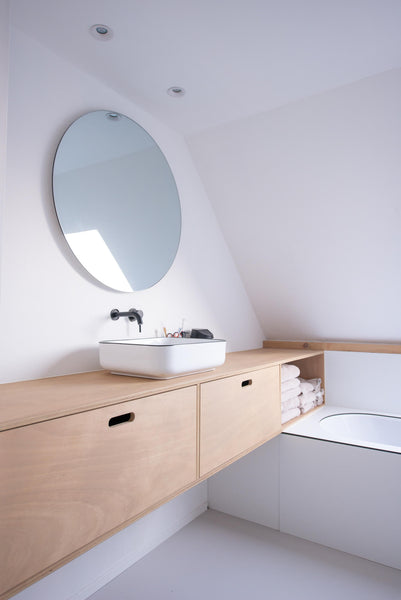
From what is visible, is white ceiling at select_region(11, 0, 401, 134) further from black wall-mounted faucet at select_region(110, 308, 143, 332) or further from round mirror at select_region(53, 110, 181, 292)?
black wall-mounted faucet at select_region(110, 308, 143, 332)

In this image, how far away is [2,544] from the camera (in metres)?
0.95

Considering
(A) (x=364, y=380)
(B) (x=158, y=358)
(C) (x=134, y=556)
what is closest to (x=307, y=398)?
(A) (x=364, y=380)

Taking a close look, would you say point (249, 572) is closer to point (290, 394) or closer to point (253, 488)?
point (253, 488)

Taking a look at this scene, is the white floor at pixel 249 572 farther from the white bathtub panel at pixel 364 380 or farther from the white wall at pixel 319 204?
the white wall at pixel 319 204

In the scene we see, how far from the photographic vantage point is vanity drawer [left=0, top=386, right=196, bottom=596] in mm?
993

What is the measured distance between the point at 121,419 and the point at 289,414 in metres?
1.35

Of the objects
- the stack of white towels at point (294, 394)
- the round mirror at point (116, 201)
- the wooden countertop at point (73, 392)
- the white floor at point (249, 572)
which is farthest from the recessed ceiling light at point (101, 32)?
the white floor at point (249, 572)

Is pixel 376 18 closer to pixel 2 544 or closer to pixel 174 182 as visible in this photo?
pixel 174 182

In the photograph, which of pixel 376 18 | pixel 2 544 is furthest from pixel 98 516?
pixel 376 18

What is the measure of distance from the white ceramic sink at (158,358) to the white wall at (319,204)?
1136 millimetres

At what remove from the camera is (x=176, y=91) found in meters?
2.05

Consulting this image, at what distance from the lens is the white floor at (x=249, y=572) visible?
70.9 inches

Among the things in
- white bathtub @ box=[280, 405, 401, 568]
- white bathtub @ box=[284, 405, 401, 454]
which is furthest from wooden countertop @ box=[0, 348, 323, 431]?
white bathtub @ box=[284, 405, 401, 454]

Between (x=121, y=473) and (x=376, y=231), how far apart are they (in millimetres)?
1876
